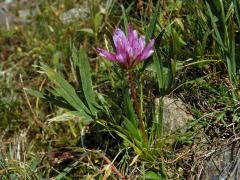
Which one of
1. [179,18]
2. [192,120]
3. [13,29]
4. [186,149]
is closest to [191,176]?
[186,149]

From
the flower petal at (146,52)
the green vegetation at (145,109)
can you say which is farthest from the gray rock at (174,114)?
the flower petal at (146,52)

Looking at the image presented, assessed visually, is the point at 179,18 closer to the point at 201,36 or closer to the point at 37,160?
the point at 201,36

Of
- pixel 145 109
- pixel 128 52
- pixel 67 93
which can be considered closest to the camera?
pixel 128 52

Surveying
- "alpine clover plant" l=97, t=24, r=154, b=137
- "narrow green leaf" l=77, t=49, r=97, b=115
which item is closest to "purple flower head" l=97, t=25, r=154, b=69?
"alpine clover plant" l=97, t=24, r=154, b=137

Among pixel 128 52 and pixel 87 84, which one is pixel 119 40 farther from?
pixel 87 84

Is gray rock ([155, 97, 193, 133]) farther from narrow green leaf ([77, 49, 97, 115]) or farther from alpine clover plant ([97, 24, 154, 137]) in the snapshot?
alpine clover plant ([97, 24, 154, 137])

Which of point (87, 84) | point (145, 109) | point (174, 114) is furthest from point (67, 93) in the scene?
point (174, 114)

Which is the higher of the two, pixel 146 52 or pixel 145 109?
pixel 146 52

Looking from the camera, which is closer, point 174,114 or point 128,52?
point 128,52
